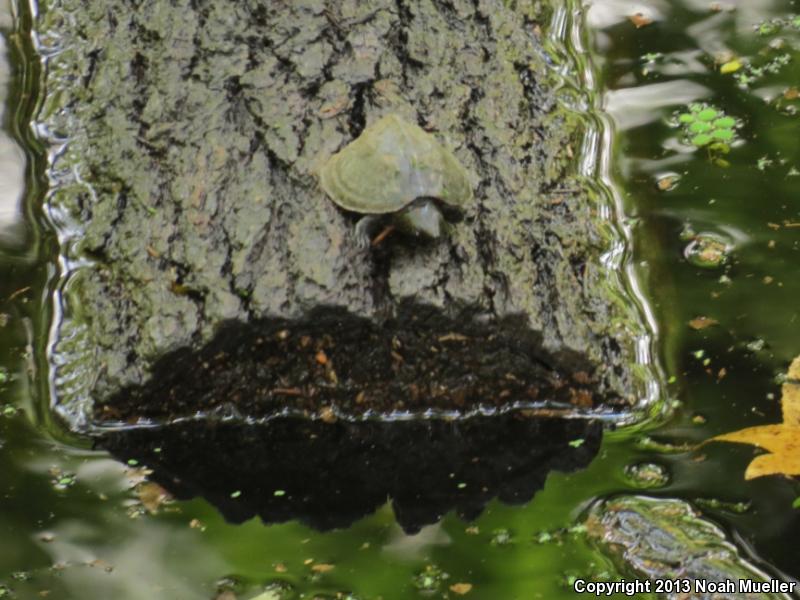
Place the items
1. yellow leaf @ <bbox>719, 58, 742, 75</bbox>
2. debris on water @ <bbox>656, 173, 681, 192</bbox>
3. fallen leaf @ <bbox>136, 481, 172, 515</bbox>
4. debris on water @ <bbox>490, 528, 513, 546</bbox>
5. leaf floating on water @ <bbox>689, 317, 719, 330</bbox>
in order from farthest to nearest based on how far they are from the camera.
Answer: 1. yellow leaf @ <bbox>719, 58, 742, 75</bbox>
2. debris on water @ <bbox>656, 173, 681, 192</bbox>
3. leaf floating on water @ <bbox>689, 317, 719, 330</bbox>
4. fallen leaf @ <bbox>136, 481, 172, 515</bbox>
5. debris on water @ <bbox>490, 528, 513, 546</bbox>

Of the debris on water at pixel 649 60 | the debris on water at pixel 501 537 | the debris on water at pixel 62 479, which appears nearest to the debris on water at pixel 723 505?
the debris on water at pixel 501 537

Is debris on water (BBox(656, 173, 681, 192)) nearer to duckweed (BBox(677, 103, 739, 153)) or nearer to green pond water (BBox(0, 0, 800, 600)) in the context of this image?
green pond water (BBox(0, 0, 800, 600))

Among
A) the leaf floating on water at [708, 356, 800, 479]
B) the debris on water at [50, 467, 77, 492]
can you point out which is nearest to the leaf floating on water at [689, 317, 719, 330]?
the leaf floating on water at [708, 356, 800, 479]

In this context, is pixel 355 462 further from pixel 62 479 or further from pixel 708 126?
pixel 708 126

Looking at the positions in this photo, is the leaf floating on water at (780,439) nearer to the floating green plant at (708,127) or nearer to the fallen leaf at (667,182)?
the fallen leaf at (667,182)

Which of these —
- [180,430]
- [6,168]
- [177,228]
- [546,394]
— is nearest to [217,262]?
[177,228]

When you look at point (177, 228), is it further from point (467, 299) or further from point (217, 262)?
point (467, 299)

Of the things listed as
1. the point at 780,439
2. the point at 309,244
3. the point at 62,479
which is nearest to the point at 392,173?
the point at 309,244
